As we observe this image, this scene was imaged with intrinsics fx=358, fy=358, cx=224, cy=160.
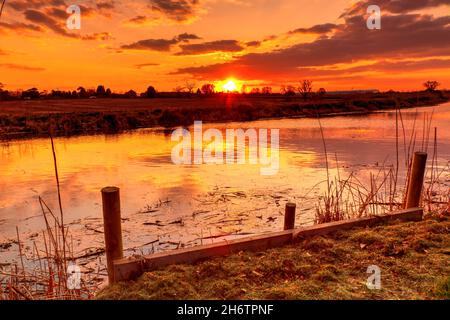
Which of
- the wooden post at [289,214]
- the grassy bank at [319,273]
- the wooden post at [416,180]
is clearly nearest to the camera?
the grassy bank at [319,273]

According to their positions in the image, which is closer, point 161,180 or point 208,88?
point 161,180

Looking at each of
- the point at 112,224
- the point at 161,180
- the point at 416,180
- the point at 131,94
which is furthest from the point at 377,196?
the point at 131,94

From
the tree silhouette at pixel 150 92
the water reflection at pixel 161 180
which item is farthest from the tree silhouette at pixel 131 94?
the water reflection at pixel 161 180

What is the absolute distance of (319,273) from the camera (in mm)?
3861

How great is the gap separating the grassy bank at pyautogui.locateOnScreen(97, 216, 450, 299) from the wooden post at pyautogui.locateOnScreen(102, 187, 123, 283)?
1.38 ft

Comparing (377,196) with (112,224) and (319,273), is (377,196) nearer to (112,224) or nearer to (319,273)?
(319,273)

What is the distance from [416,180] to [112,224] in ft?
16.8

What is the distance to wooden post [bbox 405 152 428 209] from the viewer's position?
6152mm

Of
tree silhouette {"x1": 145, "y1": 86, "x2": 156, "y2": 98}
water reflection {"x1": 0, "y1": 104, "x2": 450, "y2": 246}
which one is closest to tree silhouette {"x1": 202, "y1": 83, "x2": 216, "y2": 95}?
tree silhouette {"x1": 145, "y1": 86, "x2": 156, "y2": 98}

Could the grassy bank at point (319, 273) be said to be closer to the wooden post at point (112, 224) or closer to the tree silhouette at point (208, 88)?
the wooden post at point (112, 224)

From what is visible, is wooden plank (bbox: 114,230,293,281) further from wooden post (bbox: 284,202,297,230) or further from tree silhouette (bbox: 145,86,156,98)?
tree silhouette (bbox: 145,86,156,98)

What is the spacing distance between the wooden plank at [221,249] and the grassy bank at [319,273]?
4.5 inches

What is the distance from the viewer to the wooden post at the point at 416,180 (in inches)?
242

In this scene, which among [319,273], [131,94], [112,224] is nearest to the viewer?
[319,273]
